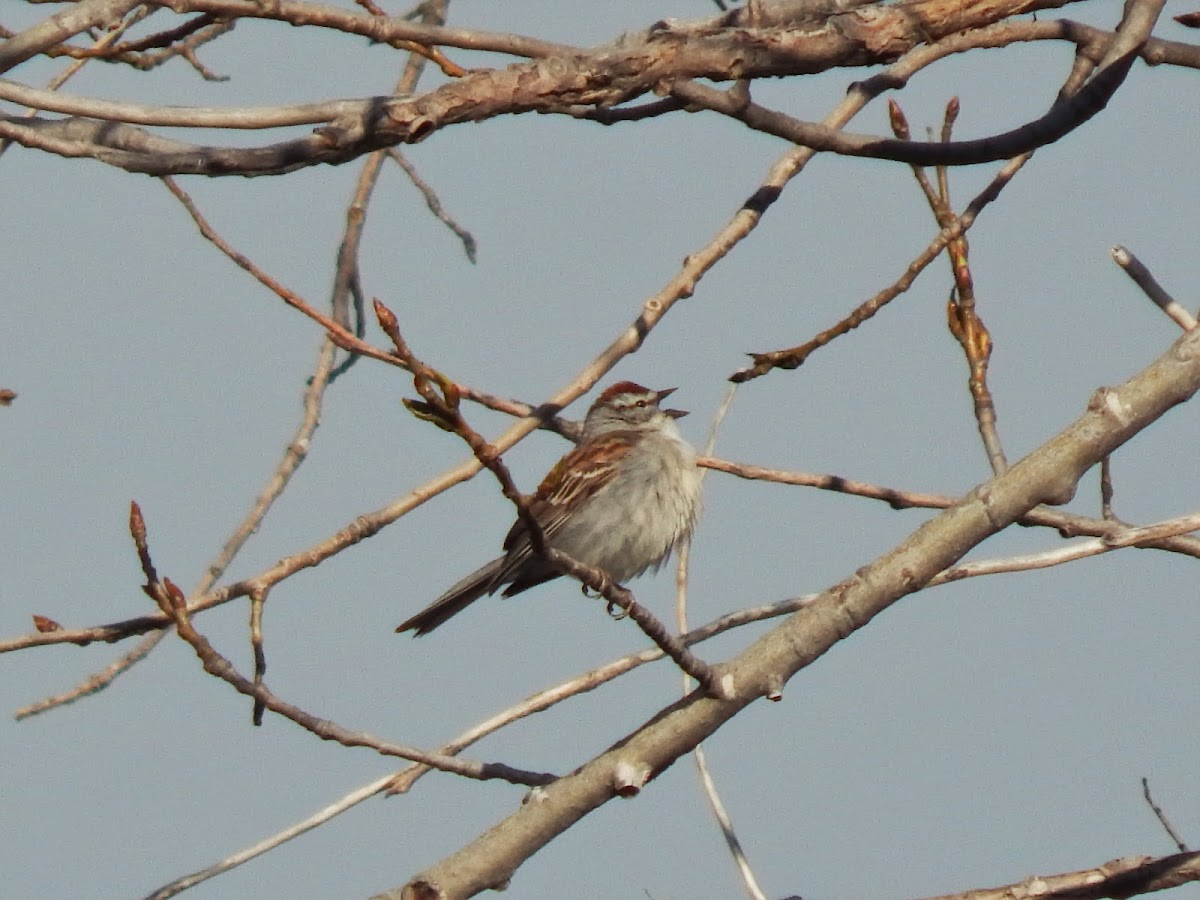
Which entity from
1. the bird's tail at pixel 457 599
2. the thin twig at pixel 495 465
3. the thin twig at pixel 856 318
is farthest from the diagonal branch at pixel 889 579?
the bird's tail at pixel 457 599

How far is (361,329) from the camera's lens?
25.7ft

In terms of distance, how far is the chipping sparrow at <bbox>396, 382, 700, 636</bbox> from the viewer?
8.80 meters

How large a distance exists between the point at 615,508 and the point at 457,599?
38.1 inches

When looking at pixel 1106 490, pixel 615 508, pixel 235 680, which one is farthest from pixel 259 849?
pixel 615 508

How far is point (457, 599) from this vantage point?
8461 millimetres

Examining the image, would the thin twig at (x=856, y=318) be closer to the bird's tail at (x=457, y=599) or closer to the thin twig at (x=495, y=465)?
the thin twig at (x=495, y=465)

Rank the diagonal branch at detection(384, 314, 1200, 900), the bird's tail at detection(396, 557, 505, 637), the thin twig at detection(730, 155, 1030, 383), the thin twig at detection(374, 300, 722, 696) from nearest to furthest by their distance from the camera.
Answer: the thin twig at detection(374, 300, 722, 696), the diagonal branch at detection(384, 314, 1200, 900), the thin twig at detection(730, 155, 1030, 383), the bird's tail at detection(396, 557, 505, 637)

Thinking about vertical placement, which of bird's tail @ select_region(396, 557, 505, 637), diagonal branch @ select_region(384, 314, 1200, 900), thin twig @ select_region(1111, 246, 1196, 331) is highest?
bird's tail @ select_region(396, 557, 505, 637)

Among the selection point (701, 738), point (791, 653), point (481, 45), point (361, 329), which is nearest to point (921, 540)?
point (791, 653)

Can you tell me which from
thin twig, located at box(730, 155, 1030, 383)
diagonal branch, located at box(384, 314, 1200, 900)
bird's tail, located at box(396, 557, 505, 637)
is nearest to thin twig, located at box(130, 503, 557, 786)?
diagonal branch, located at box(384, 314, 1200, 900)

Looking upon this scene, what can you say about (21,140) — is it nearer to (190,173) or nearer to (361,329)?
(190,173)

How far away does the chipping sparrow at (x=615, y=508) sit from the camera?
28.9 ft

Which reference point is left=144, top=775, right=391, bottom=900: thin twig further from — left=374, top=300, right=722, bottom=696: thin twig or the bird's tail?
the bird's tail

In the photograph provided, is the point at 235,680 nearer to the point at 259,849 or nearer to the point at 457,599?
the point at 259,849
